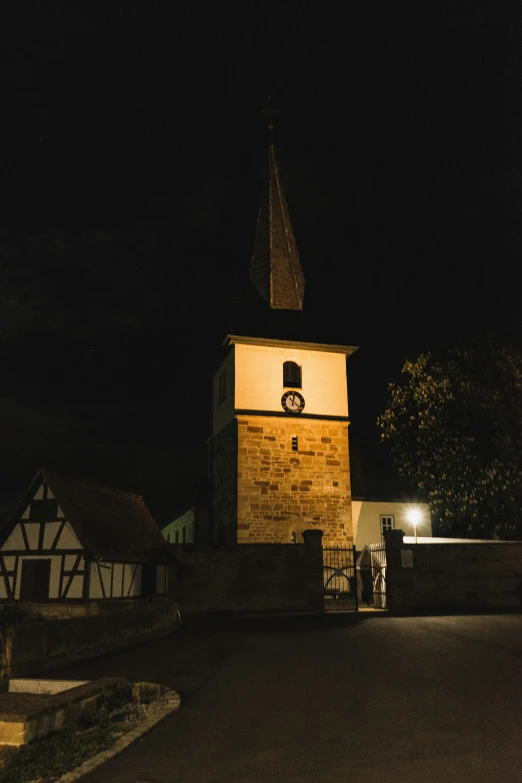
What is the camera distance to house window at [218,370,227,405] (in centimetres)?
3131

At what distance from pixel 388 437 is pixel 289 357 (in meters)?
8.11

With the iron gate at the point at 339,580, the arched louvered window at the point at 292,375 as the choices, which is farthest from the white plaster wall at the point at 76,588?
the arched louvered window at the point at 292,375

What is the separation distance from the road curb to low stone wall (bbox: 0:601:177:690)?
230cm

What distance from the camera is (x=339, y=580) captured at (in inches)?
1016

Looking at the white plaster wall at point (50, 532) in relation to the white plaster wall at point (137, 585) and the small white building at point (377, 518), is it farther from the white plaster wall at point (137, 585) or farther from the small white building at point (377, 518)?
the small white building at point (377, 518)

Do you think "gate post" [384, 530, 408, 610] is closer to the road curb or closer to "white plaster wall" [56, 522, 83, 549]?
"white plaster wall" [56, 522, 83, 549]

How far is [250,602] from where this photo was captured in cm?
2178

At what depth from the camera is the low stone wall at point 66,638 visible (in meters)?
9.21

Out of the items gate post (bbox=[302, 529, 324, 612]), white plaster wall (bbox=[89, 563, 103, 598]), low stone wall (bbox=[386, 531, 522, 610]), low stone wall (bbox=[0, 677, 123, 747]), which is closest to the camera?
low stone wall (bbox=[0, 677, 123, 747])

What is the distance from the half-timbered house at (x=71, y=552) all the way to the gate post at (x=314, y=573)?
14.5 ft

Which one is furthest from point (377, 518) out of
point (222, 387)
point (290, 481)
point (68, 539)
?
point (68, 539)

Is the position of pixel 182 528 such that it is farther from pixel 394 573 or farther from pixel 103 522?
pixel 394 573

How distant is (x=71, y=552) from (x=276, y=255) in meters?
17.4

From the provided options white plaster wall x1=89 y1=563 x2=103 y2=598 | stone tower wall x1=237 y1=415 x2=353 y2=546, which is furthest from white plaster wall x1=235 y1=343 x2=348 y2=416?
white plaster wall x1=89 y1=563 x2=103 y2=598
